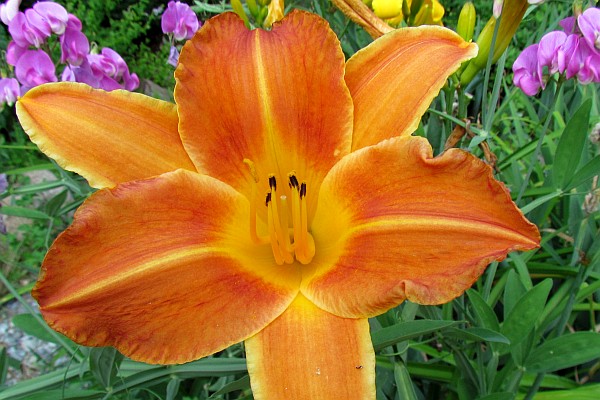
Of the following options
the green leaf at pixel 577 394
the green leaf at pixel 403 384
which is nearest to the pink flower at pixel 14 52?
the green leaf at pixel 403 384

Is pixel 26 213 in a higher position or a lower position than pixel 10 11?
lower

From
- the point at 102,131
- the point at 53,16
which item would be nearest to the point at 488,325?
the point at 102,131

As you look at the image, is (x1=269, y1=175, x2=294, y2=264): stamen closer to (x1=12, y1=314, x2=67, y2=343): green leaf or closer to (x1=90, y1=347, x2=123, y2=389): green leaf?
(x1=90, y1=347, x2=123, y2=389): green leaf

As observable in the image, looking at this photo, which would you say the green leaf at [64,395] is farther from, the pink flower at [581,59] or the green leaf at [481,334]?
the pink flower at [581,59]

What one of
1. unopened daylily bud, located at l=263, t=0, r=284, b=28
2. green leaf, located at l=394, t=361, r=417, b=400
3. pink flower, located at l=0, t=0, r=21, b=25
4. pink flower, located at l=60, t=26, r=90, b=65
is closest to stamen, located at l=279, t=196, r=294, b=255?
green leaf, located at l=394, t=361, r=417, b=400

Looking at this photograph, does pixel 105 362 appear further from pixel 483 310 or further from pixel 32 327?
pixel 483 310

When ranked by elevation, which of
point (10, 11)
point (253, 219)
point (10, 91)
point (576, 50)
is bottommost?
point (253, 219)

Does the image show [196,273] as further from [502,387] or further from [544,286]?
[502,387]
